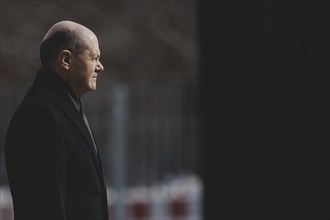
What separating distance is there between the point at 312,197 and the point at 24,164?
4.47ft

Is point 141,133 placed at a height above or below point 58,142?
below

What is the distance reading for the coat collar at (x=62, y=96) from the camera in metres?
3.36

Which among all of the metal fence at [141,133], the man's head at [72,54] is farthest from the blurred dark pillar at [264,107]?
the metal fence at [141,133]

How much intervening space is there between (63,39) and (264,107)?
1.14 meters

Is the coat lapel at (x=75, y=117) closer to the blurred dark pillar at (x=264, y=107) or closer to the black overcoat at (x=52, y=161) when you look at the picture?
the black overcoat at (x=52, y=161)

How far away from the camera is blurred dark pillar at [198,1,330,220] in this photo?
14.0ft

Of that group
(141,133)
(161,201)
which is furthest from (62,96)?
(141,133)

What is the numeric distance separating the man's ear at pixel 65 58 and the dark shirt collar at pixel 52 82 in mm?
34

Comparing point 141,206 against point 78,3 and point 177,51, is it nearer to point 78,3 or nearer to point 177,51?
point 78,3

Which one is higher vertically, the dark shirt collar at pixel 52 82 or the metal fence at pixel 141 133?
the dark shirt collar at pixel 52 82

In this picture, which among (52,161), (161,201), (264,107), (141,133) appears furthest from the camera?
(141,133)

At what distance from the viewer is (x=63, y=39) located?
11.0 ft

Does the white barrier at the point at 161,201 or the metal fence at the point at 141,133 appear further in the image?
the metal fence at the point at 141,133

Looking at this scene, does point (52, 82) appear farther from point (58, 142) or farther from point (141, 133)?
point (141, 133)
